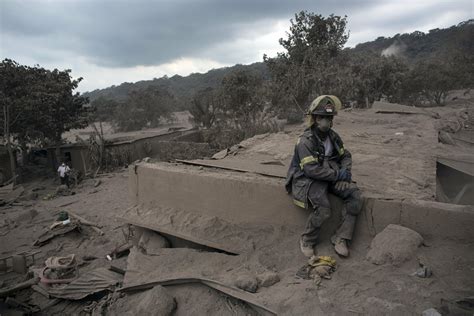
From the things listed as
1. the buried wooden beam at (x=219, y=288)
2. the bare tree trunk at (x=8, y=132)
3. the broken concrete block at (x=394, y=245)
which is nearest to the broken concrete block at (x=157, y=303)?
the buried wooden beam at (x=219, y=288)

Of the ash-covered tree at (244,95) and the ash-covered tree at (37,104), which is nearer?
the ash-covered tree at (37,104)

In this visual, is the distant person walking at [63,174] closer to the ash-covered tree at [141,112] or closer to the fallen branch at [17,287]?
the fallen branch at [17,287]

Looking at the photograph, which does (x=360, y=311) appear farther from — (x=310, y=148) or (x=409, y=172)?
(x=409, y=172)

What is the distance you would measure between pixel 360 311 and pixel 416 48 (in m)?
64.1

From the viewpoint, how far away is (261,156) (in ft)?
21.1

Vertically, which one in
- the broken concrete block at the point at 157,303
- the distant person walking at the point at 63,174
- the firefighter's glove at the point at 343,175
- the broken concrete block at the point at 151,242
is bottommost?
the distant person walking at the point at 63,174

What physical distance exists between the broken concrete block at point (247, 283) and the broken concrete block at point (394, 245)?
1088mm

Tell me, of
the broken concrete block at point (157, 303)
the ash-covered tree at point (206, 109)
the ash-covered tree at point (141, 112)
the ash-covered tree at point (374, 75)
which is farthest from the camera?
the ash-covered tree at point (141, 112)

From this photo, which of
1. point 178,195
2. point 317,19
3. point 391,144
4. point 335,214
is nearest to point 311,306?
point 335,214

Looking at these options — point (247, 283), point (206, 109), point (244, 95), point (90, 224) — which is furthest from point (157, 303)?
point (206, 109)

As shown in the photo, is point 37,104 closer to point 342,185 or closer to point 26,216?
point 26,216

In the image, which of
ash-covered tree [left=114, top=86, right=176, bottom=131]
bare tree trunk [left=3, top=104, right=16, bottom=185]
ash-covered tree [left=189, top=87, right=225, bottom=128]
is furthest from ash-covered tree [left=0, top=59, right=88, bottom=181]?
ash-covered tree [left=114, top=86, right=176, bottom=131]

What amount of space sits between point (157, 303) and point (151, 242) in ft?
5.19

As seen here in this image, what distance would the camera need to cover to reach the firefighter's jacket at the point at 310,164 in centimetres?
347
